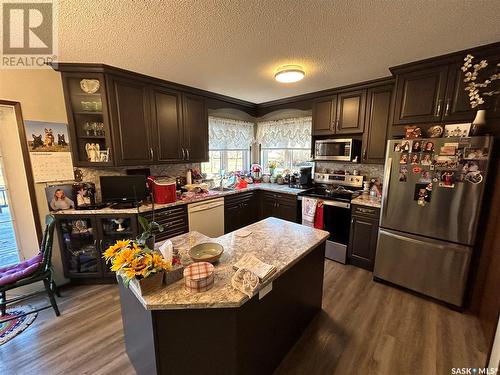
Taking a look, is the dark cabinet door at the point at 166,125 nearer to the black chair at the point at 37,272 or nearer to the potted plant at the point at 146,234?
the black chair at the point at 37,272

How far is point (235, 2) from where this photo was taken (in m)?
1.33

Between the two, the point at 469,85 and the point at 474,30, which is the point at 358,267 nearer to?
the point at 469,85

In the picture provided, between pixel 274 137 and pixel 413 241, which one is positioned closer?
pixel 413 241

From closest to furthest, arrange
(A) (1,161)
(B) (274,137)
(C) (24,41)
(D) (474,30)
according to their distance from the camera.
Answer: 1. (D) (474,30)
2. (C) (24,41)
3. (A) (1,161)
4. (B) (274,137)

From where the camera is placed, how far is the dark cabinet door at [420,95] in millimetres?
2127

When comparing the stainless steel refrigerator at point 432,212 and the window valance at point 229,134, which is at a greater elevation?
the window valance at point 229,134

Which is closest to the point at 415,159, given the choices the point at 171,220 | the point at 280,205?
the point at 280,205

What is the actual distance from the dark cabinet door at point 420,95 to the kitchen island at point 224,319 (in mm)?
1831

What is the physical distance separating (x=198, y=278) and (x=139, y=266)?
0.29 meters

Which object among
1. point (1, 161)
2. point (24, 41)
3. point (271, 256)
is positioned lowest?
point (271, 256)

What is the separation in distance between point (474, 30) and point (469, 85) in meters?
0.52

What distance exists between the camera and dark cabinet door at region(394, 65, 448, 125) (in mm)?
2127

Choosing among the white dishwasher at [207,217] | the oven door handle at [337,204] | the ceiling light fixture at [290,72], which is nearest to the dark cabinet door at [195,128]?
the white dishwasher at [207,217]

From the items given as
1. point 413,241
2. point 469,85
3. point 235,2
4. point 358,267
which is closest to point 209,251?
point 235,2
